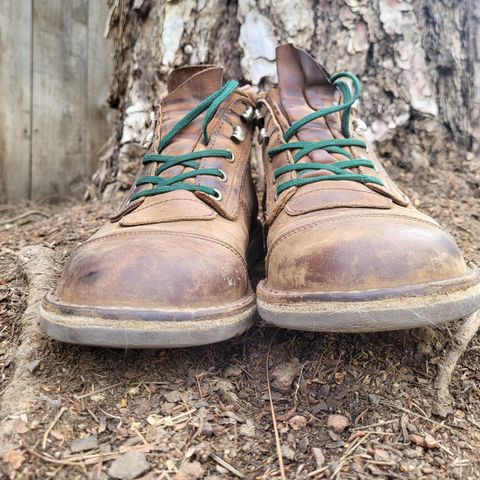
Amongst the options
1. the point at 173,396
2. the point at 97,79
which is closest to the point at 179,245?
the point at 173,396

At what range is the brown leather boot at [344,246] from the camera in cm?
104

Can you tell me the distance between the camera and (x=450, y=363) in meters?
1.16

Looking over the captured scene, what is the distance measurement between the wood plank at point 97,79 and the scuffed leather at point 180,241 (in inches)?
70.4

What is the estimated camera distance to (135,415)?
3.35 ft

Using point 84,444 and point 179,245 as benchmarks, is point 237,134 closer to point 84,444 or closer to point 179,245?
point 179,245

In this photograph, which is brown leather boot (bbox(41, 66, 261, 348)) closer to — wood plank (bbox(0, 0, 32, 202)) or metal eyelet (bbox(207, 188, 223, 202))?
metal eyelet (bbox(207, 188, 223, 202))

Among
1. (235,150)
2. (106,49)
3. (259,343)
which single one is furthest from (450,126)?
(106,49)

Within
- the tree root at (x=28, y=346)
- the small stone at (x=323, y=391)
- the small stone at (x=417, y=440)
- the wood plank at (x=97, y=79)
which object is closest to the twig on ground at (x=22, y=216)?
the wood plank at (x=97, y=79)

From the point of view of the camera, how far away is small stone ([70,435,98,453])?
0.92m

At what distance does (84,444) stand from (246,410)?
335 mm

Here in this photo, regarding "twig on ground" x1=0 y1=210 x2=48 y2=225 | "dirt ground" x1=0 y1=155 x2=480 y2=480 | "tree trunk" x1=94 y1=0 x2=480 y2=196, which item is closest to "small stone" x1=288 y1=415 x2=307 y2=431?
"dirt ground" x1=0 y1=155 x2=480 y2=480

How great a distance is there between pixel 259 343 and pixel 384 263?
1.24ft

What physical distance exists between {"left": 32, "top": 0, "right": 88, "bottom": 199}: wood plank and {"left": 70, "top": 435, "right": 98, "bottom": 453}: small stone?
8.11 feet

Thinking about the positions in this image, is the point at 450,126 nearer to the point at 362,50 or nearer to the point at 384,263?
the point at 362,50
